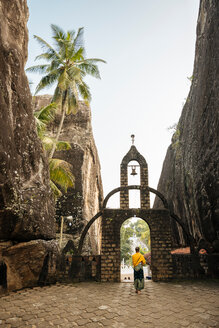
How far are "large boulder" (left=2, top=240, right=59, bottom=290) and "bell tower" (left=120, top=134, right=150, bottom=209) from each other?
3604mm

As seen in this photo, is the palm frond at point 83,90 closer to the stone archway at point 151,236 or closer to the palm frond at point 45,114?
the palm frond at point 45,114

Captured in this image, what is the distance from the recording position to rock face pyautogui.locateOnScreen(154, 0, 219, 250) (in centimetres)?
813

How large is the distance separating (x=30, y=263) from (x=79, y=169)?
329 inches

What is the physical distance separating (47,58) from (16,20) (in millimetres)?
8500

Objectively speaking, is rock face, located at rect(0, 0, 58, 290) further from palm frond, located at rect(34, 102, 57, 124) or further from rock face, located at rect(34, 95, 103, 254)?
rock face, located at rect(34, 95, 103, 254)

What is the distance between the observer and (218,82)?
7938 mm

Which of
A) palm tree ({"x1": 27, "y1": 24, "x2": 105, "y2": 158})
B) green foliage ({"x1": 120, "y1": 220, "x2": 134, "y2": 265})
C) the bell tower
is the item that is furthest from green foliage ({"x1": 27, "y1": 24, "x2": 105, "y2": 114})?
green foliage ({"x1": 120, "y1": 220, "x2": 134, "y2": 265})

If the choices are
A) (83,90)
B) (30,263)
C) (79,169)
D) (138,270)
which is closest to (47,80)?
(83,90)

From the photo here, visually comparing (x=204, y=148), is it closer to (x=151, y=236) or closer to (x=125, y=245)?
(x=151, y=236)

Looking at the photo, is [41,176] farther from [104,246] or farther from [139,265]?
[139,265]

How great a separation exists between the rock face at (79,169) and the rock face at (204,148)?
645cm

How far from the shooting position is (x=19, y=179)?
599 centimetres

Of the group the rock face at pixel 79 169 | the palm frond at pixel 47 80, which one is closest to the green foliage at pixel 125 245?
the rock face at pixel 79 169

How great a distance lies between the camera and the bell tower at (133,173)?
366 inches
